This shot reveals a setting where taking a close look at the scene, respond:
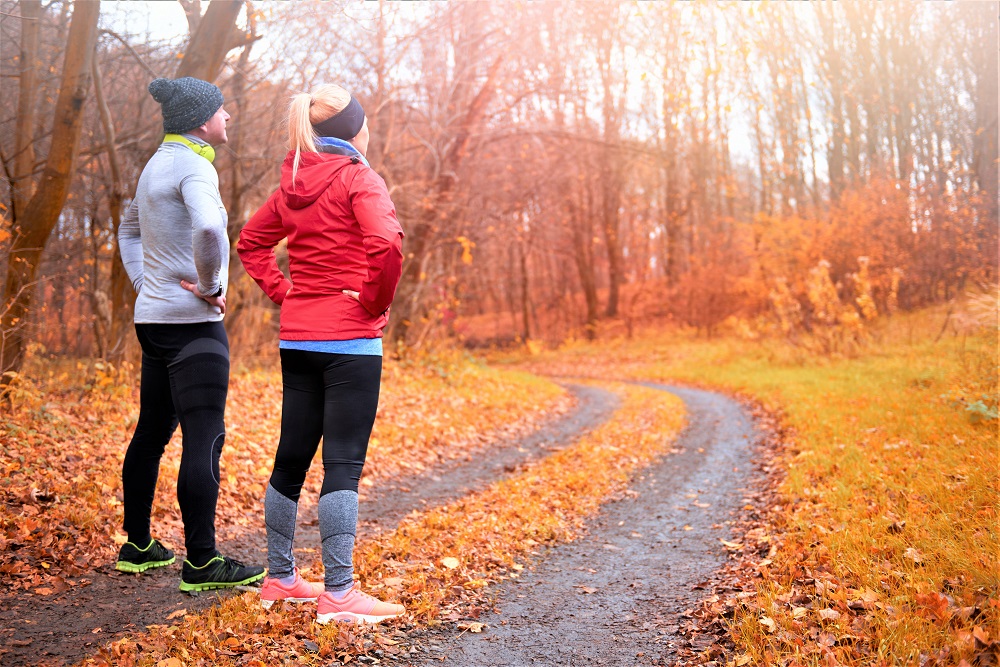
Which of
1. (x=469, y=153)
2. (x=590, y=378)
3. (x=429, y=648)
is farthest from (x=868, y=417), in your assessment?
(x=590, y=378)

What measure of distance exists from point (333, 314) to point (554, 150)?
1737 cm

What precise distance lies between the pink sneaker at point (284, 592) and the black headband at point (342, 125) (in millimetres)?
1931

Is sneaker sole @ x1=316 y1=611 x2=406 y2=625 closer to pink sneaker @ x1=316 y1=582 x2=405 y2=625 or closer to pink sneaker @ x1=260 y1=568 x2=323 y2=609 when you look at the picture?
pink sneaker @ x1=316 y1=582 x2=405 y2=625

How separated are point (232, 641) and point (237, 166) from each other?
813 centimetres

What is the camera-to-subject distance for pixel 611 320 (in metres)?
29.8

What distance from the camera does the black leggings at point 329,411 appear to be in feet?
9.70

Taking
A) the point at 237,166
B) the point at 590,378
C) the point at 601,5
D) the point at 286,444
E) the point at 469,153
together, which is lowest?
the point at 590,378

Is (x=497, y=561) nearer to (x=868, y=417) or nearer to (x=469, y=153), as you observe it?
(x=868, y=417)

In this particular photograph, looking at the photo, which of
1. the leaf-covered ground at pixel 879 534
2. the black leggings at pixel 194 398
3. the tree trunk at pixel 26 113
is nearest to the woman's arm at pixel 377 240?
the black leggings at pixel 194 398

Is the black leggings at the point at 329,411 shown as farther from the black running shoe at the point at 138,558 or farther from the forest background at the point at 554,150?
the black running shoe at the point at 138,558

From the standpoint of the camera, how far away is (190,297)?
11.1 ft

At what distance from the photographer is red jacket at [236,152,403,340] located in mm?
2877

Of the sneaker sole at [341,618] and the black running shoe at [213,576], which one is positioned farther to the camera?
the black running shoe at [213,576]

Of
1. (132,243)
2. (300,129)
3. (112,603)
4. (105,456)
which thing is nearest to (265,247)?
(300,129)
